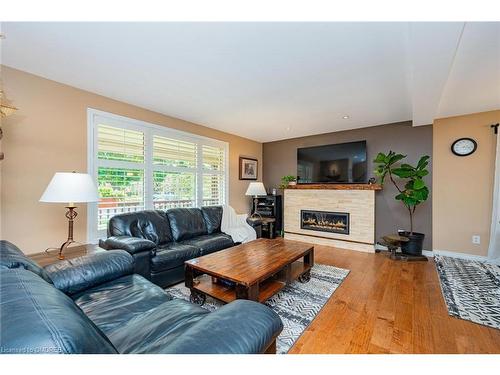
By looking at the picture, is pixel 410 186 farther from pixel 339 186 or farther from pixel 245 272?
pixel 245 272

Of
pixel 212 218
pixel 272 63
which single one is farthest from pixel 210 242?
pixel 272 63

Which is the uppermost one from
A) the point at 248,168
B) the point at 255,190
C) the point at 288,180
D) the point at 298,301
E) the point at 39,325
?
the point at 248,168

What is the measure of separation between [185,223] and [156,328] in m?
2.22

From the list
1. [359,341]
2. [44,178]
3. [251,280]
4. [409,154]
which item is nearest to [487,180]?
[409,154]

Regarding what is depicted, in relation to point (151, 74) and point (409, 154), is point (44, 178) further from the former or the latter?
point (409, 154)

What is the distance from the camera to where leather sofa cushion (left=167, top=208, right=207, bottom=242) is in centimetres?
317

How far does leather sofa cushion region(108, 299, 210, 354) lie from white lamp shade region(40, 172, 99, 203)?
1139mm

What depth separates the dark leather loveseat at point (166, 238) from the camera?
2.32 m

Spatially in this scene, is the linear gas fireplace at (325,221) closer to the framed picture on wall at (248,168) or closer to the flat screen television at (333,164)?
the flat screen television at (333,164)

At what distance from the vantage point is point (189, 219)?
3.38m

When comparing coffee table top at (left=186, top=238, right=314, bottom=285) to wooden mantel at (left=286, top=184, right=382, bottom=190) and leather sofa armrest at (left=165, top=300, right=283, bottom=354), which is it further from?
wooden mantel at (left=286, top=184, right=382, bottom=190)

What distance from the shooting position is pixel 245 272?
76.9 inches

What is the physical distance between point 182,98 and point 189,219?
5.64 feet

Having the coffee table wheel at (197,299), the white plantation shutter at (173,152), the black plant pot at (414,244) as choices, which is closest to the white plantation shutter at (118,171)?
the white plantation shutter at (173,152)
